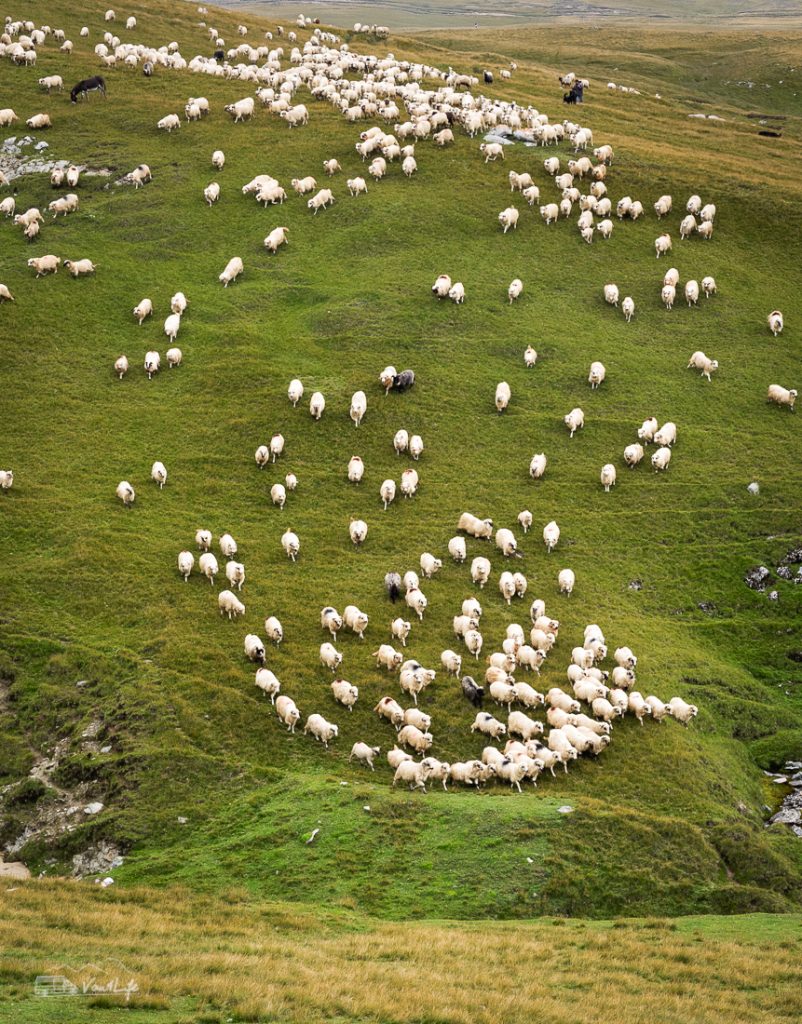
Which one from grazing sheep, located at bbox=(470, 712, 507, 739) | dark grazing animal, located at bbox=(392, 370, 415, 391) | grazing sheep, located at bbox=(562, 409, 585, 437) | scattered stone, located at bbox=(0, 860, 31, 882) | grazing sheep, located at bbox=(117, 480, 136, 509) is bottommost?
scattered stone, located at bbox=(0, 860, 31, 882)

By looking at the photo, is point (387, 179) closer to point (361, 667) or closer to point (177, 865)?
point (361, 667)

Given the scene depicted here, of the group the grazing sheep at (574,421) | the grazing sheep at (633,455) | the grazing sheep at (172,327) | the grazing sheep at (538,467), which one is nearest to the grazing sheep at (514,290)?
the grazing sheep at (574,421)

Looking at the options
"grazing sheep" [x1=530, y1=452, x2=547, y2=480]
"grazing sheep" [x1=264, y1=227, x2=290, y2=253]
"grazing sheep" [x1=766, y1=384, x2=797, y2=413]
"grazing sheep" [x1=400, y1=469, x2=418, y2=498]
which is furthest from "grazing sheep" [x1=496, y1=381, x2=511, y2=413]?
"grazing sheep" [x1=264, y1=227, x2=290, y2=253]

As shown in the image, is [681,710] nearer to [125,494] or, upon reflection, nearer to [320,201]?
[125,494]

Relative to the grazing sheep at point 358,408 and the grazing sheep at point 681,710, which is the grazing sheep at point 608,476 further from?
the grazing sheep at point 681,710

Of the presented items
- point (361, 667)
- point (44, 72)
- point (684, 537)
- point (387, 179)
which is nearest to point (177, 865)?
point (361, 667)

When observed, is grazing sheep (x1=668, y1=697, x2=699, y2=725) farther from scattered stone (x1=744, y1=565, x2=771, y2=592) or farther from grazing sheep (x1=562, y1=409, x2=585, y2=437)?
grazing sheep (x1=562, y1=409, x2=585, y2=437)
